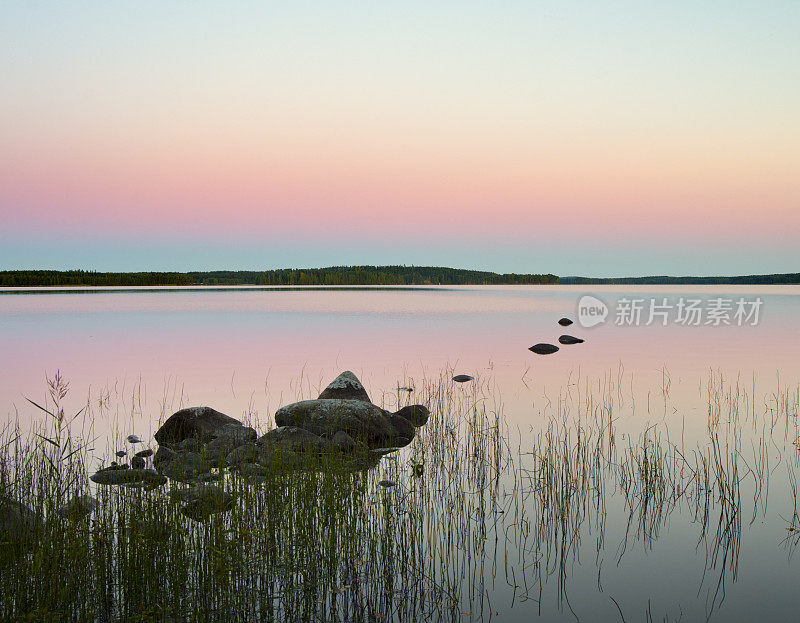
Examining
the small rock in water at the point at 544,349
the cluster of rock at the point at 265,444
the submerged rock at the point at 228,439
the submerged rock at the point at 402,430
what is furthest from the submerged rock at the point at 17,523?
the small rock in water at the point at 544,349

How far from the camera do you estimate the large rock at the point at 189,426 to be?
11.9 meters

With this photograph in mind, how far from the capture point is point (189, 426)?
1199cm

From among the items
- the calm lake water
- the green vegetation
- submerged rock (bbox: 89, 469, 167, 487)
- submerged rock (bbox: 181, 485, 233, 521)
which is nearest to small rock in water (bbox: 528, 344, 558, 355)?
the calm lake water

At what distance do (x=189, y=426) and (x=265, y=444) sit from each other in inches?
102

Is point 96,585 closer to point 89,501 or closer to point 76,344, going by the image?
point 89,501

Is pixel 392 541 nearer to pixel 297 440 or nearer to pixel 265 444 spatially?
pixel 265 444

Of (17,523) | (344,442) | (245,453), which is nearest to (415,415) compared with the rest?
(344,442)

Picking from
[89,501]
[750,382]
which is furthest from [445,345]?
[89,501]

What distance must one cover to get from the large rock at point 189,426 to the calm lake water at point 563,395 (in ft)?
3.11

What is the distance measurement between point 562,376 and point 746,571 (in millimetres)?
14692

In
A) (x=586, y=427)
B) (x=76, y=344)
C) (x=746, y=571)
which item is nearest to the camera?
(x=746, y=571)

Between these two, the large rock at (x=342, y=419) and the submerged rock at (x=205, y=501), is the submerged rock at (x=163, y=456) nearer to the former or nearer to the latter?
the submerged rock at (x=205, y=501)

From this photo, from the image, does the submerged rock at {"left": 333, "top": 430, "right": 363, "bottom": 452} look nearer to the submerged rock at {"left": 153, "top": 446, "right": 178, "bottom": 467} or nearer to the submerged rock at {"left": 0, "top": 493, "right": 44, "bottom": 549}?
the submerged rock at {"left": 153, "top": 446, "right": 178, "bottom": 467}

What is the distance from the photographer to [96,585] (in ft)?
18.7
